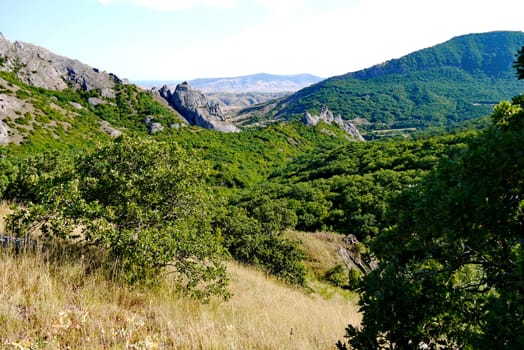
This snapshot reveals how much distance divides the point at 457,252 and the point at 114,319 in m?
4.97

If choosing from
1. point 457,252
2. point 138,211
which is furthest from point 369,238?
point 138,211

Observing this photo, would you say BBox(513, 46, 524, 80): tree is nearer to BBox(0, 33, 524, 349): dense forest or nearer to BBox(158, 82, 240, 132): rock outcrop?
BBox(0, 33, 524, 349): dense forest

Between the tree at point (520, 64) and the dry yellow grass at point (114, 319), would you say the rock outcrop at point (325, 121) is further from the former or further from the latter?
the tree at point (520, 64)

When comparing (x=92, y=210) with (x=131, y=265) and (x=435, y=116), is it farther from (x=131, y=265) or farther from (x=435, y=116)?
(x=435, y=116)

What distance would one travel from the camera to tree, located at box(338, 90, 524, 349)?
10.9 ft

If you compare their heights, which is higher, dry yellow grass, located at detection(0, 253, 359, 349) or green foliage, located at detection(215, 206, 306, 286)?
dry yellow grass, located at detection(0, 253, 359, 349)

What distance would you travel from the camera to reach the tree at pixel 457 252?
10.9 feet

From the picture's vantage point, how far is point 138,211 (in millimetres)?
8180

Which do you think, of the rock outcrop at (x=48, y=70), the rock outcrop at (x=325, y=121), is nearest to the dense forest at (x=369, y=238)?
the rock outcrop at (x=48, y=70)

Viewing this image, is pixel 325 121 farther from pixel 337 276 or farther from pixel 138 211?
pixel 138 211

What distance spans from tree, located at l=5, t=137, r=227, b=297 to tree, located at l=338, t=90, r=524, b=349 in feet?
15.6

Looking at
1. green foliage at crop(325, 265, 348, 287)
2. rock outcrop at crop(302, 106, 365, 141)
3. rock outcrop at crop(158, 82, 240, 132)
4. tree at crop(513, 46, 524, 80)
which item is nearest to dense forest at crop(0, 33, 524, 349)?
tree at crop(513, 46, 524, 80)

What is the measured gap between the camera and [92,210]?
24.8 ft

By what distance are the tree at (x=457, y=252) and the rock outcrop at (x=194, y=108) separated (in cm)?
9766
